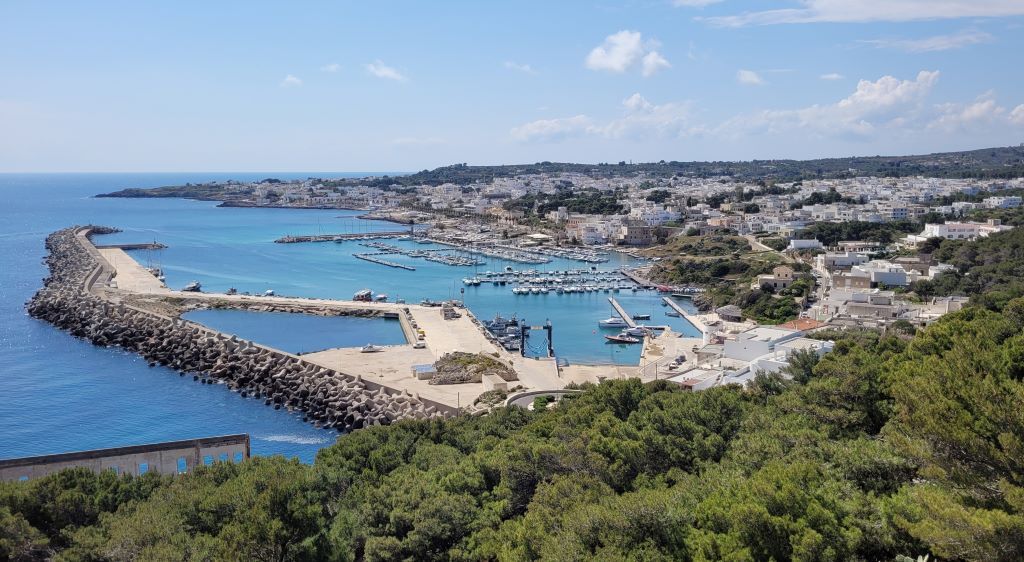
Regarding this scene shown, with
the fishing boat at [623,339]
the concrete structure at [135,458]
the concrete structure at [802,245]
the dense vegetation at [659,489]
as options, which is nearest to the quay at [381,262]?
the fishing boat at [623,339]

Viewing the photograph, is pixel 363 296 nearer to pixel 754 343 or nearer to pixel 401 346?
pixel 401 346

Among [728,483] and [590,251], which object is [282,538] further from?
[590,251]

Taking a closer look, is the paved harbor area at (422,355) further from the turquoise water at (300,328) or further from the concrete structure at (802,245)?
Result: the concrete structure at (802,245)

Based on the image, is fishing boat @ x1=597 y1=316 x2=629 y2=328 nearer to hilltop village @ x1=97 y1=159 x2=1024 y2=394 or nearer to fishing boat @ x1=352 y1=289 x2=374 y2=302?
hilltop village @ x1=97 y1=159 x2=1024 y2=394

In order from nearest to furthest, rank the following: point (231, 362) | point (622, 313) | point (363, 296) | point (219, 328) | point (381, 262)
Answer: point (231, 362)
point (219, 328)
point (622, 313)
point (363, 296)
point (381, 262)

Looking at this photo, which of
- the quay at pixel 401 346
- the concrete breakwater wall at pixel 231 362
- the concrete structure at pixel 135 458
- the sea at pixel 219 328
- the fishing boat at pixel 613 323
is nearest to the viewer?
the concrete structure at pixel 135 458

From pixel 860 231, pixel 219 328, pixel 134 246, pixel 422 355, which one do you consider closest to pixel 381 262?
pixel 134 246
